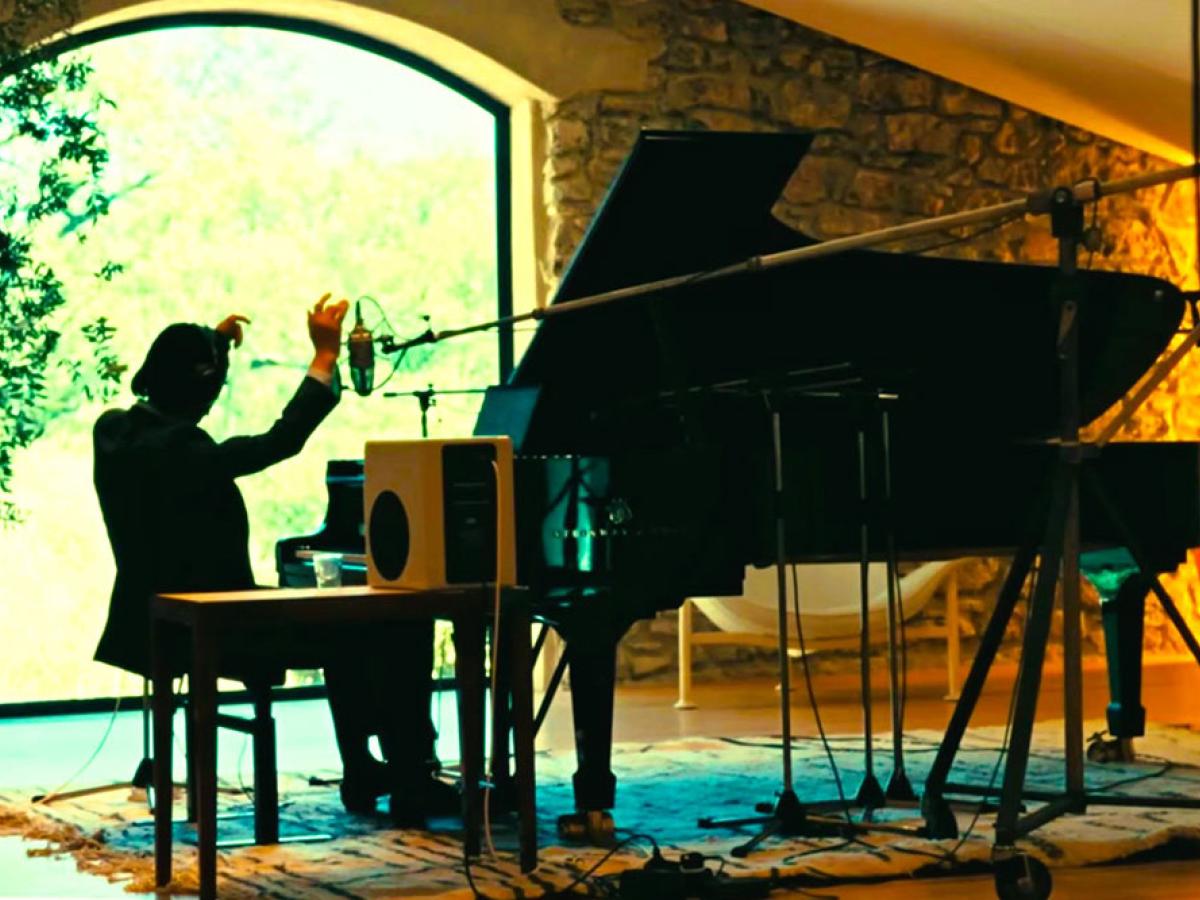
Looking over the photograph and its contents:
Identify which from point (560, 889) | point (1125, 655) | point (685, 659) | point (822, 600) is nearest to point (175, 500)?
point (560, 889)

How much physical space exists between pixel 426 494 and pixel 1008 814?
1.27 m

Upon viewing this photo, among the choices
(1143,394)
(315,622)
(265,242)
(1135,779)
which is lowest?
(1135,779)

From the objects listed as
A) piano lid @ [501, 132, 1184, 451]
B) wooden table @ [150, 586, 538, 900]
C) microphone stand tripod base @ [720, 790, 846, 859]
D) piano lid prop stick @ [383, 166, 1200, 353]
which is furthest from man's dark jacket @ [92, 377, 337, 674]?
microphone stand tripod base @ [720, 790, 846, 859]

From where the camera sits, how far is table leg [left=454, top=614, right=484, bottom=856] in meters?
3.97

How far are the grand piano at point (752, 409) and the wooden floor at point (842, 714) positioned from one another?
76 centimetres

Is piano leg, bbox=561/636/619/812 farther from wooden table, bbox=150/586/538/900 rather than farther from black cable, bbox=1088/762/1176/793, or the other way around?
black cable, bbox=1088/762/1176/793

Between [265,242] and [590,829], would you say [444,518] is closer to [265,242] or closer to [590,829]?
[590,829]

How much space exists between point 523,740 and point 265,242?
423cm

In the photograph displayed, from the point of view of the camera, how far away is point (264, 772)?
14.3ft

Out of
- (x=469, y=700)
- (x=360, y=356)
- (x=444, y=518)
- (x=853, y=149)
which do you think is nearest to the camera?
(x=444, y=518)

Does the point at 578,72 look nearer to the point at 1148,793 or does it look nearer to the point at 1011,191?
the point at 1011,191

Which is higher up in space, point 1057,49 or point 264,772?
point 1057,49

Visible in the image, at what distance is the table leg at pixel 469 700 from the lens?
397 cm

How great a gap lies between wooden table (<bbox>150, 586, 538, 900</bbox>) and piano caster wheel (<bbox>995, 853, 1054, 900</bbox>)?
38.4 inches
